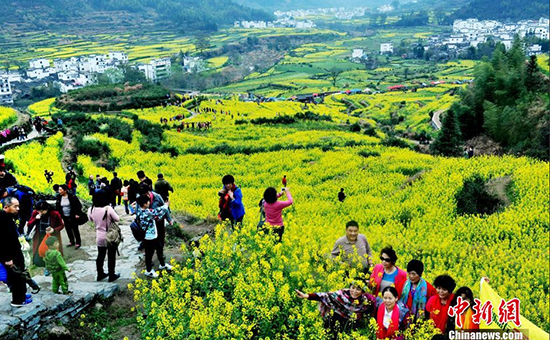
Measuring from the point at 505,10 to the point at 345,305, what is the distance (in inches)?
8317

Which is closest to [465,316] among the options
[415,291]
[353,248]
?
[415,291]

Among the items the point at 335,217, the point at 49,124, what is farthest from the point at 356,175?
the point at 49,124

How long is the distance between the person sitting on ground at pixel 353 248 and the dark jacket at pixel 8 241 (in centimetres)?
484

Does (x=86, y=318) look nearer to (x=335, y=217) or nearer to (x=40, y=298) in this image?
(x=40, y=298)

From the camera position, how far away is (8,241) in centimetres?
615

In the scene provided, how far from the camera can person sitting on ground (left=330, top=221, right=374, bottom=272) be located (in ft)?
21.7

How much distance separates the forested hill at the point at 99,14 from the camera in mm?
142500

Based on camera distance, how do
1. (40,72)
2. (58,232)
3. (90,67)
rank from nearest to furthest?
(58,232) < (40,72) < (90,67)

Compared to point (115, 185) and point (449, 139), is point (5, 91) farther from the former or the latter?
point (115, 185)

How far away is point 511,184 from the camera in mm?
13602

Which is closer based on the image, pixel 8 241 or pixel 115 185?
pixel 8 241

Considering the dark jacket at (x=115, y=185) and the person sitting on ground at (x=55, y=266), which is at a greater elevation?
the person sitting on ground at (x=55, y=266)

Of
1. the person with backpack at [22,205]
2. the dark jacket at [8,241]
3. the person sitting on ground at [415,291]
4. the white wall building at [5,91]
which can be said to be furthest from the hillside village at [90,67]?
the person sitting on ground at [415,291]

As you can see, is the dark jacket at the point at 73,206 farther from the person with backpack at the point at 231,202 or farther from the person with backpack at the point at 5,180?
the person with backpack at the point at 231,202
